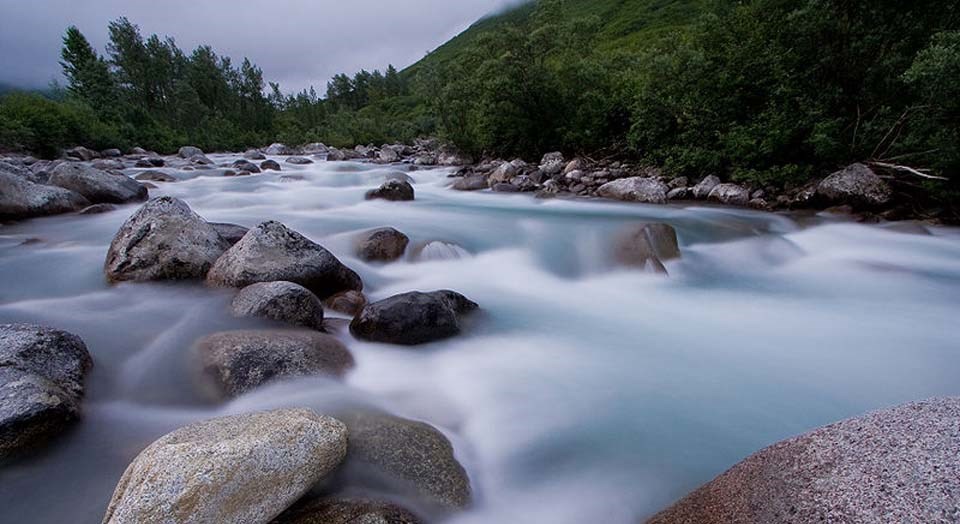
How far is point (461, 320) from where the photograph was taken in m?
4.99

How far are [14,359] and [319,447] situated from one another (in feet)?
7.01

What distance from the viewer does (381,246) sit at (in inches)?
271

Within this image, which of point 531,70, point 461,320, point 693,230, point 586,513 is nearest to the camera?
point 586,513

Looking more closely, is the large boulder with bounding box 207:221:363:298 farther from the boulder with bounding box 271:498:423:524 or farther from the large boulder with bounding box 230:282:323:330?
the boulder with bounding box 271:498:423:524

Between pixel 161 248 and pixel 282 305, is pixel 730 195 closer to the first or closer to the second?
pixel 282 305

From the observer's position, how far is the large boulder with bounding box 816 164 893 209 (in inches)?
348

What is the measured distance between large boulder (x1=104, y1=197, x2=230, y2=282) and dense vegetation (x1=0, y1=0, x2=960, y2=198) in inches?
427

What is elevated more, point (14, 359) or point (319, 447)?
point (14, 359)

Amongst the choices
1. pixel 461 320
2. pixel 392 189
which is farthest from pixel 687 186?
pixel 461 320

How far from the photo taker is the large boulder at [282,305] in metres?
4.23

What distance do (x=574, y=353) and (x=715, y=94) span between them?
1046 cm

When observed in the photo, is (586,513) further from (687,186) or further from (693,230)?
(687,186)

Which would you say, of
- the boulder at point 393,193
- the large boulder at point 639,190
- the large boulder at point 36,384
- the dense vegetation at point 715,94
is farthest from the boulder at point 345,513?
the large boulder at point 639,190

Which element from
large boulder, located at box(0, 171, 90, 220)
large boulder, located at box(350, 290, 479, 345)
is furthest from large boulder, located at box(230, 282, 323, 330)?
large boulder, located at box(0, 171, 90, 220)
